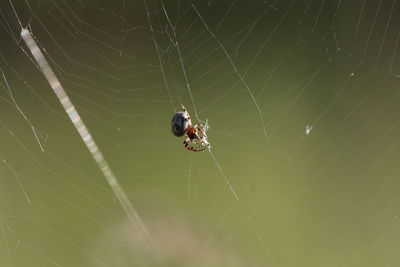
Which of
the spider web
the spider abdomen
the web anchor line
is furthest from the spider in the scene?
the web anchor line

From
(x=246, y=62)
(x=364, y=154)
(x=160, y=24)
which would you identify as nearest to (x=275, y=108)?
(x=246, y=62)

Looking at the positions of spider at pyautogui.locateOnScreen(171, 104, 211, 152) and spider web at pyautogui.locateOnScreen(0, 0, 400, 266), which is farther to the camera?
spider web at pyautogui.locateOnScreen(0, 0, 400, 266)

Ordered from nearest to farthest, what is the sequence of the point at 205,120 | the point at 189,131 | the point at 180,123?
the point at 180,123, the point at 189,131, the point at 205,120

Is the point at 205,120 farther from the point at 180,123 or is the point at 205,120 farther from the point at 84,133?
the point at 84,133

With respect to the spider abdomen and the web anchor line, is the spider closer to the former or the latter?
the spider abdomen

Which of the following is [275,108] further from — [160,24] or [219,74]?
[160,24]

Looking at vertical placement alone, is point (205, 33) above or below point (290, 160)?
above

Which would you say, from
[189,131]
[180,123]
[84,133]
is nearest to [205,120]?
[189,131]
